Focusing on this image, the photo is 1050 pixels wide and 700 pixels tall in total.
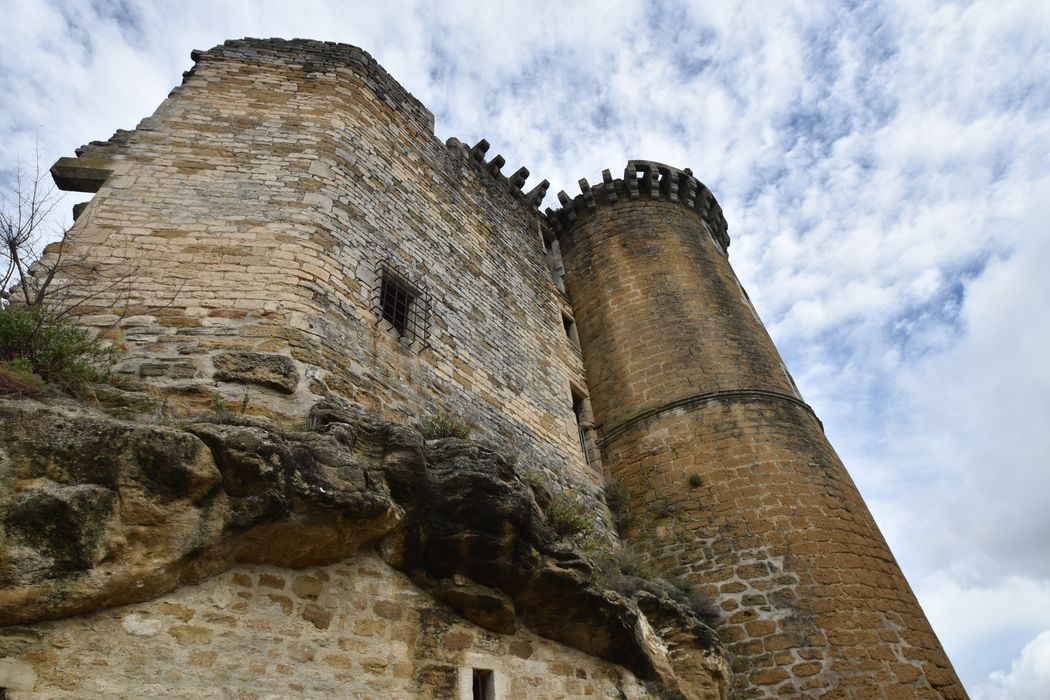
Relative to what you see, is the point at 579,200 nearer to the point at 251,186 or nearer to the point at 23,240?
the point at 251,186

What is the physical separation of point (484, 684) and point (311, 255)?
371cm

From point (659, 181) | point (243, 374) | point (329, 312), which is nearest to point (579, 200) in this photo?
point (659, 181)

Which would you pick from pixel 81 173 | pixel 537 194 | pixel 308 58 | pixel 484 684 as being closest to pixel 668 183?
pixel 537 194

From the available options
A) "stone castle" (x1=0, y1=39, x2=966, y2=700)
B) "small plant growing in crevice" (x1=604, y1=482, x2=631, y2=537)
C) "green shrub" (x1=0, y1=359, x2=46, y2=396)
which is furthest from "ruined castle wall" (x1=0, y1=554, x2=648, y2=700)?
"small plant growing in crevice" (x1=604, y1=482, x2=631, y2=537)

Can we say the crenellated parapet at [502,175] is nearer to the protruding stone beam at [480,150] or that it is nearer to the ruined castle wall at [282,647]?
the protruding stone beam at [480,150]

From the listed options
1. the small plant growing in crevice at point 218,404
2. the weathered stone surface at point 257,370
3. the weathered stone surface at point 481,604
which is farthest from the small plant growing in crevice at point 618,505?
the small plant growing in crevice at point 218,404

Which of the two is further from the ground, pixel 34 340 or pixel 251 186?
pixel 251 186

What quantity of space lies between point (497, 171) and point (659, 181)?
10.6ft

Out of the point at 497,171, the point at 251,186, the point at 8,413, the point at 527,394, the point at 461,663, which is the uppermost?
the point at 497,171

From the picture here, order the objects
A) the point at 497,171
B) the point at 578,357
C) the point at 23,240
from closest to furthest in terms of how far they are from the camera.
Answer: the point at 23,240, the point at 578,357, the point at 497,171

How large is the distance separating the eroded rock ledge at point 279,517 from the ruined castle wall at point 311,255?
0.84 metres

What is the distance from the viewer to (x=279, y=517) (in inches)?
134

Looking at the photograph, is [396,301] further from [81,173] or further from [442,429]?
[81,173]

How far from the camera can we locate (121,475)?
118 inches
